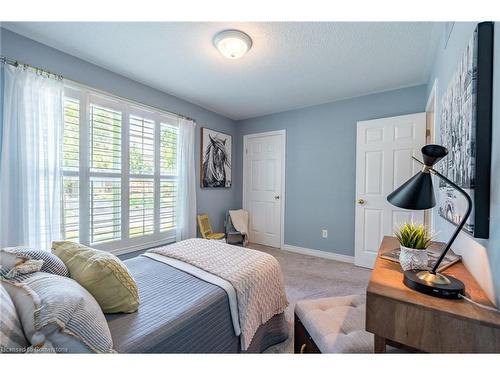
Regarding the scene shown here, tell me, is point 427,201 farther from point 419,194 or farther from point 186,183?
point 186,183

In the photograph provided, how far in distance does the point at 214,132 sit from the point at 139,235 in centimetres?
207

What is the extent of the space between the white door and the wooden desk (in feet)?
7.56

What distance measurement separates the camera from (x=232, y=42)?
1.88 meters

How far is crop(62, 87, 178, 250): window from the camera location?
2270 mm

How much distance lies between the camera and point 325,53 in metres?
2.16

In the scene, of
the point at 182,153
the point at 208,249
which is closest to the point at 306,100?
the point at 182,153

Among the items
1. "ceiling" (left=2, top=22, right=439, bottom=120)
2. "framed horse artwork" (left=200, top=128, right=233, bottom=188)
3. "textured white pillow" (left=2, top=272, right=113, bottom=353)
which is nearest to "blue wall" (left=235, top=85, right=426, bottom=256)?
"ceiling" (left=2, top=22, right=439, bottom=120)

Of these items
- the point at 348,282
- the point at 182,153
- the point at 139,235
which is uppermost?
the point at 182,153

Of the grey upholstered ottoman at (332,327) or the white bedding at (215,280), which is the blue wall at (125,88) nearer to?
the white bedding at (215,280)

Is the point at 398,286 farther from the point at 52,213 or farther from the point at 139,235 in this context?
the point at 139,235

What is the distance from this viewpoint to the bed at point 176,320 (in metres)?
0.90

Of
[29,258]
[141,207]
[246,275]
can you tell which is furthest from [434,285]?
[141,207]

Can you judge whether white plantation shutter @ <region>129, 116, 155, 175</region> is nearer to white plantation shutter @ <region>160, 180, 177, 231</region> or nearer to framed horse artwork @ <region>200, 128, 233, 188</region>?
white plantation shutter @ <region>160, 180, 177, 231</region>
